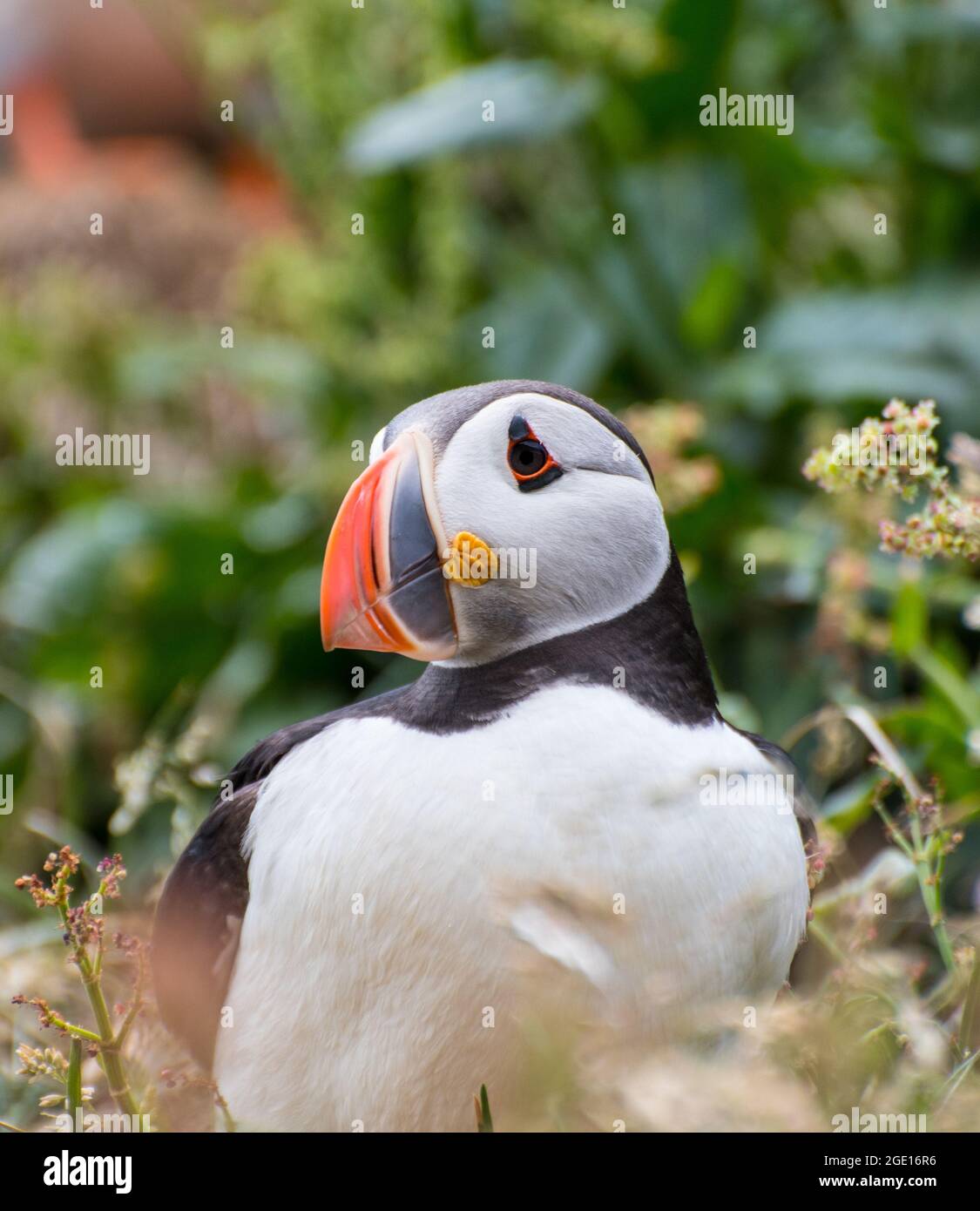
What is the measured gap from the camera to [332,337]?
3.72 metres

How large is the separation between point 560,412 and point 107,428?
9.93 ft

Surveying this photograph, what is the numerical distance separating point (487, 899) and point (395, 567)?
0.28 meters

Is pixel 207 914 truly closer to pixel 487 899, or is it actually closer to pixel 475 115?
pixel 487 899

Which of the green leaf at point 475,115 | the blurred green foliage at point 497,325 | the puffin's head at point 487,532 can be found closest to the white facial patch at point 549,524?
the puffin's head at point 487,532

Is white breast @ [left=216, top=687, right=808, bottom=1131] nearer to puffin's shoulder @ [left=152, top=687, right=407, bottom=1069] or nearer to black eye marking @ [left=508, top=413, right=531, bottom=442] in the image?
puffin's shoulder @ [left=152, top=687, right=407, bottom=1069]

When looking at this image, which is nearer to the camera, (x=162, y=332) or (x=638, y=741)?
(x=638, y=741)

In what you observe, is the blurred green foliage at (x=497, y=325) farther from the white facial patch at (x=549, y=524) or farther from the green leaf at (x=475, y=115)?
the white facial patch at (x=549, y=524)

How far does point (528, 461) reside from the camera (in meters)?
1.23

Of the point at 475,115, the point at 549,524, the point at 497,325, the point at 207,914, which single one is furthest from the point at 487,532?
the point at 497,325

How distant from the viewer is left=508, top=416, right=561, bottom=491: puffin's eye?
1223 millimetres
